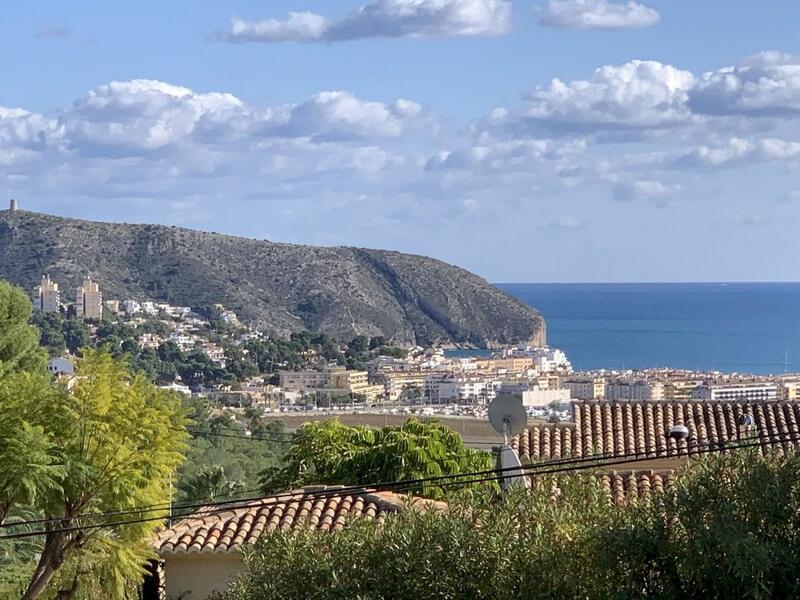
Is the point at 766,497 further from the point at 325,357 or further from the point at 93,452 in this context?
the point at 325,357

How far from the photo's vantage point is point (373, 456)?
25188 mm

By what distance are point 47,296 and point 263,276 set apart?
2971 cm

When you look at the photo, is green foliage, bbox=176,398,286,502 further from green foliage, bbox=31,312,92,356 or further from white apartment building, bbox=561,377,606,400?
white apartment building, bbox=561,377,606,400

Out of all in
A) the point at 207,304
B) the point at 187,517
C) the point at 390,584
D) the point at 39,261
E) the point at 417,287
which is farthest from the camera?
the point at 417,287

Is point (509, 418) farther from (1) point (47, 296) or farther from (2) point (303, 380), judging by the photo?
(1) point (47, 296)

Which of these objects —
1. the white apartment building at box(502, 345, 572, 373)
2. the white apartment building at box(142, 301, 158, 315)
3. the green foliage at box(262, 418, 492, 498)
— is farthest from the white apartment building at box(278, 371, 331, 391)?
the green foliage at box(262, 418, 492, 498)

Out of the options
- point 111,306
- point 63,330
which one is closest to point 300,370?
point 111,306

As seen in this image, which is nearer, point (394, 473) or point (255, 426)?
point (394, 473)

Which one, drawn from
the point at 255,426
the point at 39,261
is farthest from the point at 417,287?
the point at 255,426

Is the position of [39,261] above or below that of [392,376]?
above

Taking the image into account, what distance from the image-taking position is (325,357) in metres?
137

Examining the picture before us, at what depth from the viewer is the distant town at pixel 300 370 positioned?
105812 mm

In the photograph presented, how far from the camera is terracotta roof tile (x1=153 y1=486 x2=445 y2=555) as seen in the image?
17.1 meters

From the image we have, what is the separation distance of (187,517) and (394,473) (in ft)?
19.7
